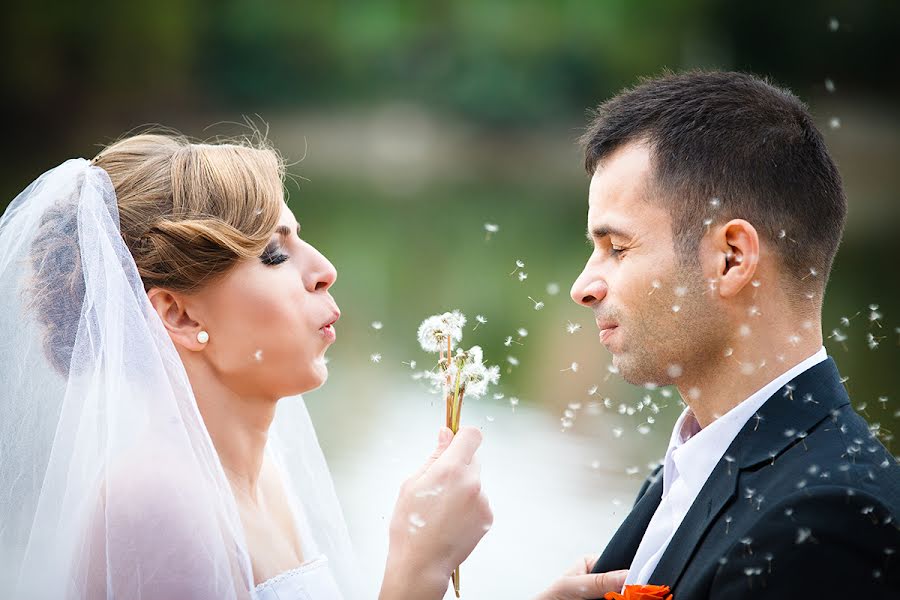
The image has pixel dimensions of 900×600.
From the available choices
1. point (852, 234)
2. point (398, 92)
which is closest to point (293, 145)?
point (398, 92)

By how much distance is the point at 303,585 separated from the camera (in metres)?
2.76

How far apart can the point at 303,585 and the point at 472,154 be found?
3129 centimetres

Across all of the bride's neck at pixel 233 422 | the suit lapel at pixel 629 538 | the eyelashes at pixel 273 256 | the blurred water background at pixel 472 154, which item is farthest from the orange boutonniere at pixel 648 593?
the blurred water background at pixel 472 154

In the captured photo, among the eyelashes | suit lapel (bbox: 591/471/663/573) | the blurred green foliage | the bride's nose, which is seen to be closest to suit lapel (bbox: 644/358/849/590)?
suit lapel (bbox: 591/471/663/573)

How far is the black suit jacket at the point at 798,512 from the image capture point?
6.68 ft

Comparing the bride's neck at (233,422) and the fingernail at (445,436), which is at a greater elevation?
the fingernail at (445,436)

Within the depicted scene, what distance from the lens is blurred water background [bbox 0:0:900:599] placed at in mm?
7602

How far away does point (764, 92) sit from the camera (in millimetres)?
2561

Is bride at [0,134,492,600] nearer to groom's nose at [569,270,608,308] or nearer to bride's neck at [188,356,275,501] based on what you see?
bride's neck at [188,356,275,501]

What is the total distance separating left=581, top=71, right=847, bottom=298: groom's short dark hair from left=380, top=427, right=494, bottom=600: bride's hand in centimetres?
73

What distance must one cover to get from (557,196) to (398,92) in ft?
36.6

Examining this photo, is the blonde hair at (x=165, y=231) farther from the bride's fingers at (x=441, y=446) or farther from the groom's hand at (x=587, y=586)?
the groom's hand at (x=587, y=586)

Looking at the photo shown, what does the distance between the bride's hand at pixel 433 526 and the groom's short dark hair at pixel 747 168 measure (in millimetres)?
731

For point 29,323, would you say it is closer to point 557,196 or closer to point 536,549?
point 536,549
